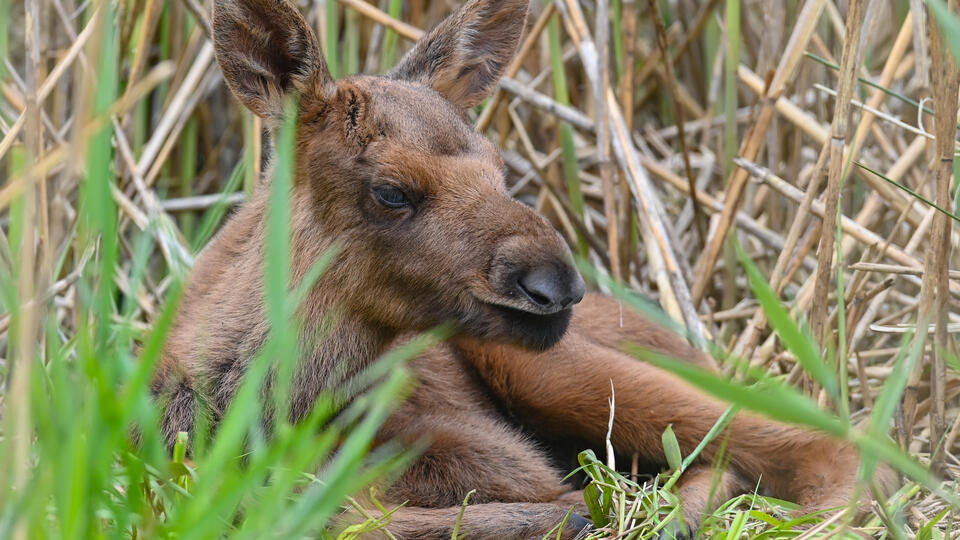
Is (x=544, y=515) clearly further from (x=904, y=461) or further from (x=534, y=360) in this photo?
(x=904, y=461)

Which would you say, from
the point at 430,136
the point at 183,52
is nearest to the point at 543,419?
the point at 430,136

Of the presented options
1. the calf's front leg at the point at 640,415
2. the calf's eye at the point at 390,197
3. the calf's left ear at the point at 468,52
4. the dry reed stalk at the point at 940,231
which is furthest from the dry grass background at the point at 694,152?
the calf's left ear at the point at 468,52

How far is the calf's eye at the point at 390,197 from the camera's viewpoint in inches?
127

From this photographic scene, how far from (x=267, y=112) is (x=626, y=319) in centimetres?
151

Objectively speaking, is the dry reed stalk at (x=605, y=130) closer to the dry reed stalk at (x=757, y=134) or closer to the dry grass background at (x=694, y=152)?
the dry grass background at (x=694, y=152)

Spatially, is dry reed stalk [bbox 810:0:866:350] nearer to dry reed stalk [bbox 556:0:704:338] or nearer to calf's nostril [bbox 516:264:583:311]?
calf's nostril [bbox 516:264:583:311]

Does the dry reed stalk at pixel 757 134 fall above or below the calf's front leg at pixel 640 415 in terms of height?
above

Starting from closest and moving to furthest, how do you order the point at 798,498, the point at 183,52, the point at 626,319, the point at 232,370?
the point at 232,370, the point at 798,498, the point at 626,319, the point at 183,52

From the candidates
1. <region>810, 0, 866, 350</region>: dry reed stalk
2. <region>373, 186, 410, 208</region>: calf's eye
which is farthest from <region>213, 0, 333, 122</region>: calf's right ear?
<region>810, 0, 866, 350</region>: dry reed stalk

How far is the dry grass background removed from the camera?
3.42 meters

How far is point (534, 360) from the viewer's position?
3.80m

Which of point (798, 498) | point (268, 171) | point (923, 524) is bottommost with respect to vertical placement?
point (798, 498)

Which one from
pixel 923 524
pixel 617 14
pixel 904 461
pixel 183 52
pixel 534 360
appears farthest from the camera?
pixel 183 52

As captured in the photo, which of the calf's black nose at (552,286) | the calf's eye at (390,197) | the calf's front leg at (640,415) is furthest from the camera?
the calf's front leg at (640,415)
